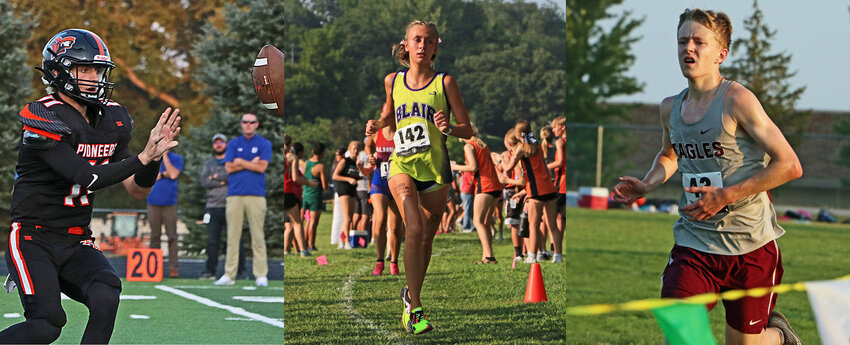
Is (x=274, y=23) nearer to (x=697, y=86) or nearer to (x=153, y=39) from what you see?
(x=153, y=39)

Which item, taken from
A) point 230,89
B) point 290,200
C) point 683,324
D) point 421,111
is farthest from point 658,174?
point 230,89

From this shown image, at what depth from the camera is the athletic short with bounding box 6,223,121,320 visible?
495 centimetres

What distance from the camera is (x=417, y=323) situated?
7078 millimetres

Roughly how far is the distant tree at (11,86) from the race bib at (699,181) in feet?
52.9

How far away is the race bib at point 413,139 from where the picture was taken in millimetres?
7145

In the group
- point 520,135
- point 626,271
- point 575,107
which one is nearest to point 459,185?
point 520,135

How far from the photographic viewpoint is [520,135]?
26.0 ft

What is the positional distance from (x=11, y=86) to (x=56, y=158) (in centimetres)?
1541

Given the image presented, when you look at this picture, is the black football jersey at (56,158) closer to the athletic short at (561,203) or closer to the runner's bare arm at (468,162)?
the runner's bare arm at (468,162)

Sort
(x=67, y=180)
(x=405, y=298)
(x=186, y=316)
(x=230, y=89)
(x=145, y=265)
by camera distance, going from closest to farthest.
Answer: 1. (x=67, y=180)
2. (x=405, y=298)
3. (x=186, y=316)
4. (x=145, y=265)
5. (x=230, y=89)

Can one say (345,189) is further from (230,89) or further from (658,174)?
(230,89)

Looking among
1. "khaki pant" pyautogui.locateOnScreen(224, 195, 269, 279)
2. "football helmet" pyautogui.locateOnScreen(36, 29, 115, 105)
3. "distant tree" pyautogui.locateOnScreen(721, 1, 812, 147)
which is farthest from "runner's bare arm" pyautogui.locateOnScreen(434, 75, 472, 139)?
"distant tree" pyautogui.locateOnScreen(721, 1, 812, 147)

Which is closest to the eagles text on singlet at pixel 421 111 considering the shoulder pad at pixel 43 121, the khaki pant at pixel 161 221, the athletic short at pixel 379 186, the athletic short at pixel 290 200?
the athletic short at pixel 379 186

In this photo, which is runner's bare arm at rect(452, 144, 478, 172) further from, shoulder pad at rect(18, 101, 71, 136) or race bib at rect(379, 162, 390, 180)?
shoulder pad at rect(18, 101, 71, 136)
